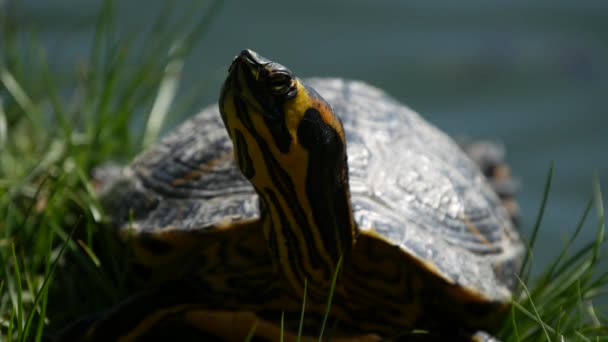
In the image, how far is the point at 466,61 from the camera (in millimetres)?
5062

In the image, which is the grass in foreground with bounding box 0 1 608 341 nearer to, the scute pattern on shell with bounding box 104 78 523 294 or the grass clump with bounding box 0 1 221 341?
the grass clump with bounding box 0 1 221 341

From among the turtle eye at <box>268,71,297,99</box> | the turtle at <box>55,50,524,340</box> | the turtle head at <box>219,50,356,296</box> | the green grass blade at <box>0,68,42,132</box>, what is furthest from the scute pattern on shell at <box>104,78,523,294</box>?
the green grass blade at <box>0,68,42,132</box>

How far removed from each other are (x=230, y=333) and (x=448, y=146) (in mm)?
648

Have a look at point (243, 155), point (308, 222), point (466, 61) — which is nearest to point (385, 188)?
point (308, 222)

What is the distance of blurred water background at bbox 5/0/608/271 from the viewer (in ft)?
14.7

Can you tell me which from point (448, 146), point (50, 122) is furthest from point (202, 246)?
point (50, 122)

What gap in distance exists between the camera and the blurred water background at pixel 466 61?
4492 mm

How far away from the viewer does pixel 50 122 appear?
91.4 inches

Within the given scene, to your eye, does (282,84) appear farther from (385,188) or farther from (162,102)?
(162,102)

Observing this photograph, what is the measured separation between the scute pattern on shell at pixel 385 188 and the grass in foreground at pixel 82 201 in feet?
0.36

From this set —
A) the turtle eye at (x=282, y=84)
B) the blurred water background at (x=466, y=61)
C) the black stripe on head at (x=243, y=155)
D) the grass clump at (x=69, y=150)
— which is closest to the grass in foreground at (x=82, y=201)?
the grass clump at (x=69, y=150)

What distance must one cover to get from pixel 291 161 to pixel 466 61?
13.2ft

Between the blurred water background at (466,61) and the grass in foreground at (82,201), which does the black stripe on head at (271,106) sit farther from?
the blurred water background at (466,61)

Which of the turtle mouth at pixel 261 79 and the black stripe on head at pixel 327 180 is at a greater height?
the turtle mouth at pixel 261 79
